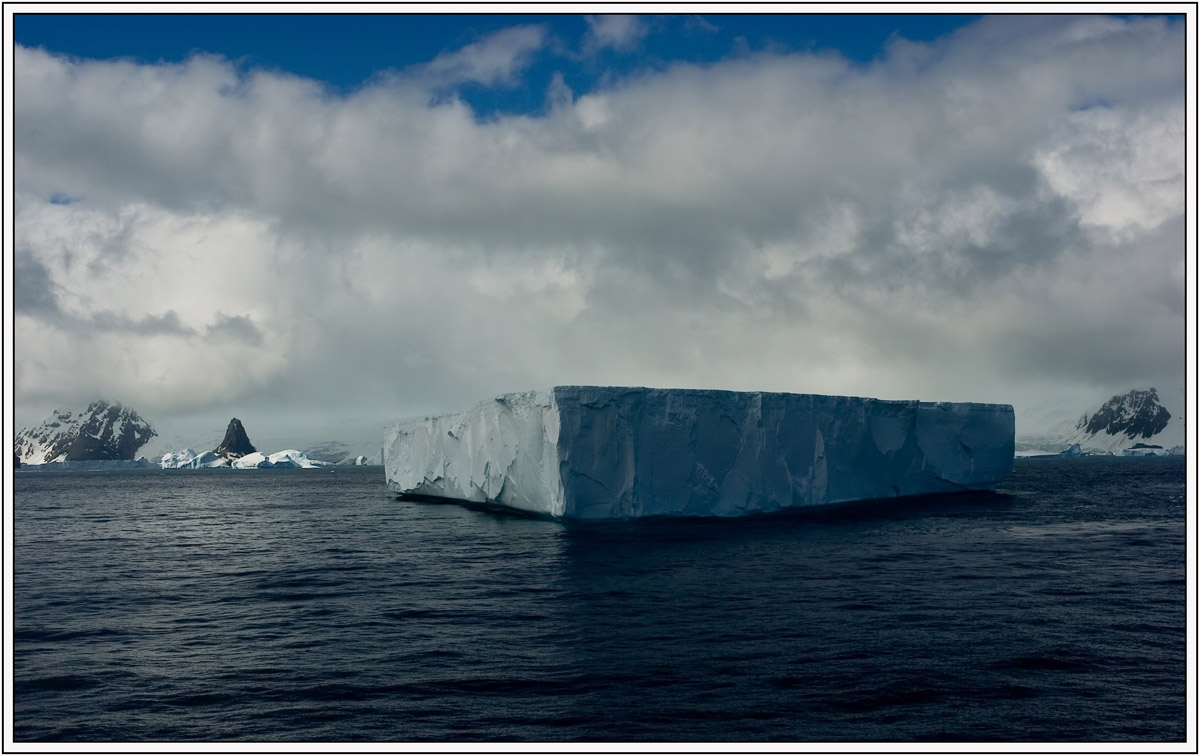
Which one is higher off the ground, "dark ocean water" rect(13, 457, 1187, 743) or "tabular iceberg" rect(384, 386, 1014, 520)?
"tabular iceberg" rect(384, 386, 1014, 520)

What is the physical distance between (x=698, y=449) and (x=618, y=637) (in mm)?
12357

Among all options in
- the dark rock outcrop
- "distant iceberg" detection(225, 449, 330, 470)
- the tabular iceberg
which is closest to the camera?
the tabular iceberg

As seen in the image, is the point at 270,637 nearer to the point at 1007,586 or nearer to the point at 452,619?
the point at 452,619

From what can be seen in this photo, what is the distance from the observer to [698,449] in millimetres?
21906

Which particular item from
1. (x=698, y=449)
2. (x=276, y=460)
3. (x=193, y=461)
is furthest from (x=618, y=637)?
(x=193, y=461)

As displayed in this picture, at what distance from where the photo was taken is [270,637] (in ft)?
33.6

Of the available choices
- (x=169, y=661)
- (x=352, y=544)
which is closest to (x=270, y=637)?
(x=169, y=661)

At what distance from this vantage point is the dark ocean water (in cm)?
721

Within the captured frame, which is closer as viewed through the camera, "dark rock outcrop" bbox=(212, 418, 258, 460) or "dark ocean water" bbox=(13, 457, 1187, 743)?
"dark ocean water" bbox=(13, 457, 1187, 743)

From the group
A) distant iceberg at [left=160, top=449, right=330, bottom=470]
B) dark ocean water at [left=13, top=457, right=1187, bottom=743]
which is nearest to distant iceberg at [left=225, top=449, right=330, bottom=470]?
distant iceberg at [left=160, top=449, right=330, bottom=470]

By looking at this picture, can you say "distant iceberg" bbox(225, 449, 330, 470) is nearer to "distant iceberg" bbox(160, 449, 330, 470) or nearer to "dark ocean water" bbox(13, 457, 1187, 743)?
"distant iceberg" bbox(160, 449, 330, 470)

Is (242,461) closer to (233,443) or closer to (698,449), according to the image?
(233,443)

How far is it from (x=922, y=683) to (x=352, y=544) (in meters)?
14.8

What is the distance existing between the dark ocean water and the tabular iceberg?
183cm
